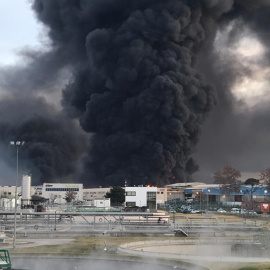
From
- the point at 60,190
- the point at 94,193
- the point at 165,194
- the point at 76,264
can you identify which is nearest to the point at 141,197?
the point at 165,194

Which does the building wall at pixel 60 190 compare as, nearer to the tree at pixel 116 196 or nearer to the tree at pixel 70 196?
the tree at pixel 70 196

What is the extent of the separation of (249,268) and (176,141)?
10915 centimetres

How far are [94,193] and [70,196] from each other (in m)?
8.72

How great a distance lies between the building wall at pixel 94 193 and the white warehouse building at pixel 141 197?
130ft

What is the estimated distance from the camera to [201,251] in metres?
39.4

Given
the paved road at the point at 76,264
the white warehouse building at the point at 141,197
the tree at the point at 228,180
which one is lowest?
the paved road at the point at 76,264

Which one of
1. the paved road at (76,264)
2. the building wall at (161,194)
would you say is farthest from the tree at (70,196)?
the paved road at (76,264)

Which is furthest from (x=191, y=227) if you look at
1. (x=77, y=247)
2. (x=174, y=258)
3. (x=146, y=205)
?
(x=146, y=205)

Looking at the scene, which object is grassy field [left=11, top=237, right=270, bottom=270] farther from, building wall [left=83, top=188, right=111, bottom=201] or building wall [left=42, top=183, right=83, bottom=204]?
building wall [left=42, top=183, right=83, bottom=204]

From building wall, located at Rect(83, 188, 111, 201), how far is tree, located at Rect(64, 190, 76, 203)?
5188 mm

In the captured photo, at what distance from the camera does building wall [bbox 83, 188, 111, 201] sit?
130875mm

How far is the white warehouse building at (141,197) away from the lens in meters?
89.1

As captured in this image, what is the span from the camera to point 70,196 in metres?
128

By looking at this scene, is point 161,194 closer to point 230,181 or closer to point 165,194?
point 165,194
